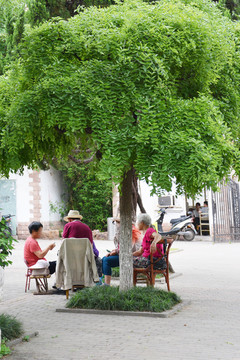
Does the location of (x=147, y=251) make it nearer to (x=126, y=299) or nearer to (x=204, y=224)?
(x=126, y=299)

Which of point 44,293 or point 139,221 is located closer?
point 139,221

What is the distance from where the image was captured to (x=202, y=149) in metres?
6.86

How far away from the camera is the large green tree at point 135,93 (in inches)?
277

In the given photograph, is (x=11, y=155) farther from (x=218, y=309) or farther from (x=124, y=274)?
(x=218, y=309)

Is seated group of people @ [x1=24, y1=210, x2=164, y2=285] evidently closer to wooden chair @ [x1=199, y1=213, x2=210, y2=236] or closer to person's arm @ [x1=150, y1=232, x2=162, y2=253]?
person's arm @ [x1=150, y1=232, x2=162, y2=253]

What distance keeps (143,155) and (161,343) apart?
7.40ft

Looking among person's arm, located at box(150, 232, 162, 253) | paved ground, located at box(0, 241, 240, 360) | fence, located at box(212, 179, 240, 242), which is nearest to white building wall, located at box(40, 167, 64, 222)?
fence, located at box(212, 179, 240, 242)

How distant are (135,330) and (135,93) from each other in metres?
2.89

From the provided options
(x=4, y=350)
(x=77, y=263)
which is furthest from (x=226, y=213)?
(x=4, y=350)

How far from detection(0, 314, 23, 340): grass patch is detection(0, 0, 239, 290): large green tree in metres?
2.04

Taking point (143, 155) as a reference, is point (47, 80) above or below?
above

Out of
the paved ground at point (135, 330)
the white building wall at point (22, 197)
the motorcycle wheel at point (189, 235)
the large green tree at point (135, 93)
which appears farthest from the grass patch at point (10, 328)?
the white building wall at point (22, 197)

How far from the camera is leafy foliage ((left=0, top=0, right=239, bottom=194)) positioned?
7.02 meters

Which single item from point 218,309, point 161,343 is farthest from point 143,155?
point 218,309
